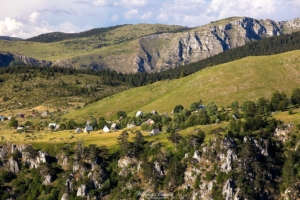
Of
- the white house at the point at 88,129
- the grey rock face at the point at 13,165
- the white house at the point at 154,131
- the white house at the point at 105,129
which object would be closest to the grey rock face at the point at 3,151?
the grey rock face at the point at 13,165

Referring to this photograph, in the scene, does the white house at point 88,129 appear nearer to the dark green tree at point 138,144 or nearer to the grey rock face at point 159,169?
the dark green tree at point 138,144

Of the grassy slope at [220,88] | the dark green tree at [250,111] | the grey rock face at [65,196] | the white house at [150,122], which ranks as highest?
the grassy slope at [220,88]

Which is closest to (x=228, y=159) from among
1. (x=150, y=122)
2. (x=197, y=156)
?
(x=197, y=156)

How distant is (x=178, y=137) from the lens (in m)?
101

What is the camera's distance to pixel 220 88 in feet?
553

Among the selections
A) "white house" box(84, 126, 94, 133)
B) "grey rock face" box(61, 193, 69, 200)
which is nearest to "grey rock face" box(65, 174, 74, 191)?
"grey rock face" box(61, 193, 69, 200)

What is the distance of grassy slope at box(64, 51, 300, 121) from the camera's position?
529 ft

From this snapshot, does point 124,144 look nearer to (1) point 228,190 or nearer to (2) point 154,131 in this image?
(2) point 154,131

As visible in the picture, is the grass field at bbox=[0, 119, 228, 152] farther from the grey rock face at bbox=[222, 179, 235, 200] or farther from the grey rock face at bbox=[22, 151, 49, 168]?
the grey rock face at bbox=[222, 179, 235, 200]

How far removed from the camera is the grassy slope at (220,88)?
529 feet

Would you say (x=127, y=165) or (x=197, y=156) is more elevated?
(x=197, y=156)

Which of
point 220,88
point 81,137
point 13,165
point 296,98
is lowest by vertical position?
point 13,165

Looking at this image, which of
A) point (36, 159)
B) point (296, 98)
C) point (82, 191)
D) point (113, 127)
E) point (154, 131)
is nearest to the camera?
point (82, 191)

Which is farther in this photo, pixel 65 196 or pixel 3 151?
pixel 3 151
